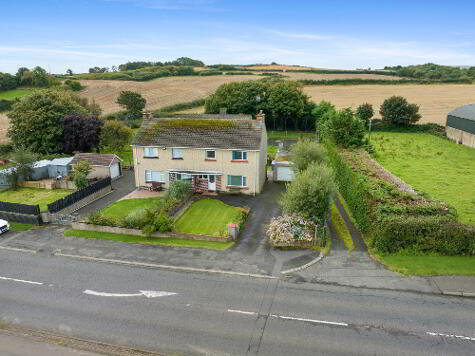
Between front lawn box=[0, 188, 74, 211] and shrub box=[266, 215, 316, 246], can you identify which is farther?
front lawn box=[0, 188, 74, 211]

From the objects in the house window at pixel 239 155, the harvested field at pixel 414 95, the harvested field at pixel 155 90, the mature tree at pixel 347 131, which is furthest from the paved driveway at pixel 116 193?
the harvested field at pixel 414 95

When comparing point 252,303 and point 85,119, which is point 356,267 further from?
point 85,119

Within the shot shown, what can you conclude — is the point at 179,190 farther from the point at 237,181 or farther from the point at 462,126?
the point at 462,126

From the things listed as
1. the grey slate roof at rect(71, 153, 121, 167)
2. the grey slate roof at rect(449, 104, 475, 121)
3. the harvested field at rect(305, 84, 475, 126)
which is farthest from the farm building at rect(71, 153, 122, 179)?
the harvested field at rect(305, 84, 475, 126)

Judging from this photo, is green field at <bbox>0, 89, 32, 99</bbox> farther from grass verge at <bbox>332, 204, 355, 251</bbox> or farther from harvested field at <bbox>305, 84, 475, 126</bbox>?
grass verge at <bbox>332, 204, 355, 251</bbox>

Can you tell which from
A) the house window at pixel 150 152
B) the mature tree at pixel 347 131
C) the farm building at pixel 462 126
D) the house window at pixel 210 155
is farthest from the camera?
the farm building at pixel 462 126

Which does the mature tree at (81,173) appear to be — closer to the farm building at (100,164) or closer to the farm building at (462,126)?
the farm building at (100,164)
